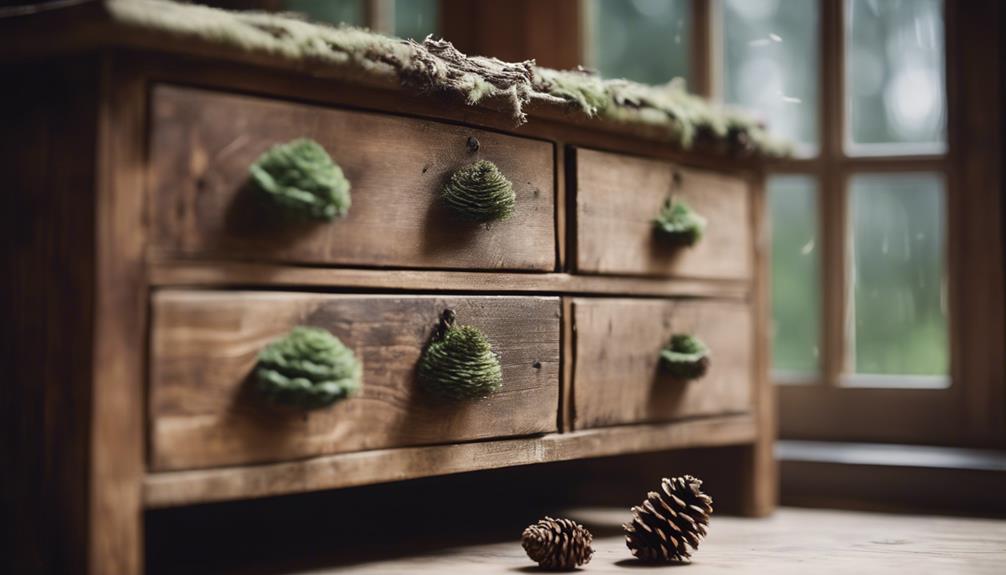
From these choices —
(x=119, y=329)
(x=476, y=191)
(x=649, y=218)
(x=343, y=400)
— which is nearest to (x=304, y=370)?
(x=343, y=400)

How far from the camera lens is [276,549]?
4.61ft

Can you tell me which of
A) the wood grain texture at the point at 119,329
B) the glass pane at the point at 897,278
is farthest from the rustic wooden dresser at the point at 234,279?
the glass pane at the point at 897,278

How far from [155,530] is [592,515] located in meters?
0.69

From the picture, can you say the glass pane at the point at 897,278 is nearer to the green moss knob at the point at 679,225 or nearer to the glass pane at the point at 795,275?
the glass pane at the point at 795,275

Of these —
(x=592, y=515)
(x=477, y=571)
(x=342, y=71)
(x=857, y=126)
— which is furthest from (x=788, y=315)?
(x=342, y=71)

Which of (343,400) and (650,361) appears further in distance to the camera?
(650,361)

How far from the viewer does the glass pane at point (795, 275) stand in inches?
75.8

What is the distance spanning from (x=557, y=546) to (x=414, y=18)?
125cm

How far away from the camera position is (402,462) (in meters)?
1.20

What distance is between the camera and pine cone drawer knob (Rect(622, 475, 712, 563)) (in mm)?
1295

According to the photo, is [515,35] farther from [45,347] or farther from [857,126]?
[45,347]

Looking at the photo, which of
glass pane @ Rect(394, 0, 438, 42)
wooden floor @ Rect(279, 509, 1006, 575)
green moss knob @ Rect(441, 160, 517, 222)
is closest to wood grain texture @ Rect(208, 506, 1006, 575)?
wooden floor @ Rect(279, 509, 1006, 575)

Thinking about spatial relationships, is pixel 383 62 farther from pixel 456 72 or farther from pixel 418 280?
pixel 418 280

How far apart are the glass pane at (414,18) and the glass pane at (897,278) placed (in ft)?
2.92
